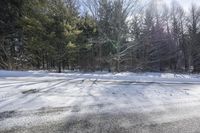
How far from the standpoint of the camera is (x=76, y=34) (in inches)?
675

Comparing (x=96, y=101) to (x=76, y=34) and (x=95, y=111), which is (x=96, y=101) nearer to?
(x=95, y=111)

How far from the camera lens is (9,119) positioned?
497 cm

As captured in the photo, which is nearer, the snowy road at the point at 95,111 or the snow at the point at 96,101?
the snowy road at the point at 95,111

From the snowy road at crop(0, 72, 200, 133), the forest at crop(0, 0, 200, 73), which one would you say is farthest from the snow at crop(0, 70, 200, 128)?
the forest at crop(0, 0, 200, 73)

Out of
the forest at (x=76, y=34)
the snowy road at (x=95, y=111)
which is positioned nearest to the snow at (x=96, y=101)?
the snowy road at (x=95, y=111)

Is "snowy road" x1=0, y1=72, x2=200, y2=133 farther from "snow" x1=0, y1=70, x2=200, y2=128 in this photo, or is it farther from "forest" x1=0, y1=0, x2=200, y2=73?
"forest" x1=0, y1=0, x2=200, y2=73

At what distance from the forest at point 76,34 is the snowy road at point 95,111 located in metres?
8.96

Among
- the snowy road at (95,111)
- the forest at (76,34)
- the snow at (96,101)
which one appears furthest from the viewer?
the forest at (76,34)

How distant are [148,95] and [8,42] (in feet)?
52.3

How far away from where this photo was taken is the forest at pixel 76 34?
16.8 meters

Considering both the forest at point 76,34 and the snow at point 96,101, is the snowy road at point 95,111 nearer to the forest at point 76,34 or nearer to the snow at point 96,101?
the snow at point 96,101

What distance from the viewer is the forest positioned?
16781mm

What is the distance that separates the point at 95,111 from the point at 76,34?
11903mm

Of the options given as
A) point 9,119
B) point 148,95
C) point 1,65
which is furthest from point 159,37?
point 9,119
